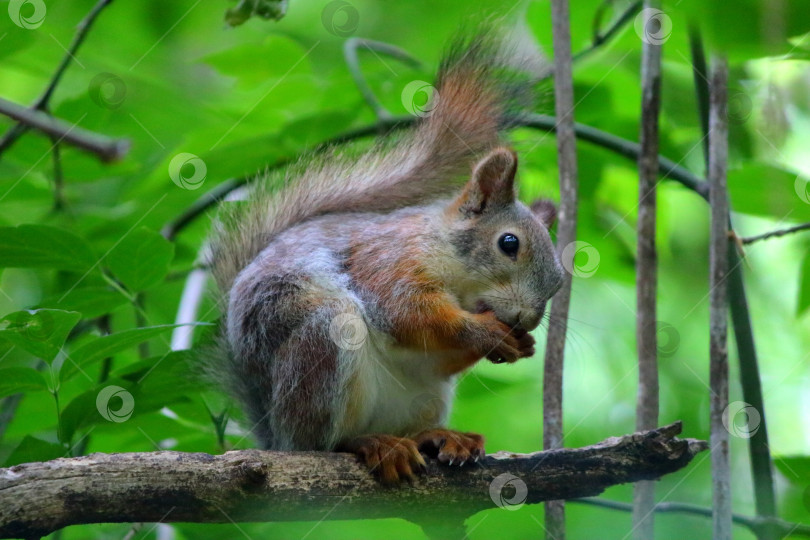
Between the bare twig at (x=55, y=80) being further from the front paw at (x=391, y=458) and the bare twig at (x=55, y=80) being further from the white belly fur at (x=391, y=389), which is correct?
the front paw at (x=391, y=458)

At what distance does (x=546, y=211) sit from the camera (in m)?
3.04

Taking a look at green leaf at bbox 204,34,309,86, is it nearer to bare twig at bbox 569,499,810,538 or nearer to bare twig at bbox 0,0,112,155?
bare twig at bbox 0,0,112,155

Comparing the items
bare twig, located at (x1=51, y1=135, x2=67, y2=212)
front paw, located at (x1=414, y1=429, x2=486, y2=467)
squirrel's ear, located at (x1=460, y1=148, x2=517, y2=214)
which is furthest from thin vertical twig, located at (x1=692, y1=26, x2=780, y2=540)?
bare twig, located at (x1=51, y1=135, x2=67, y2=212)

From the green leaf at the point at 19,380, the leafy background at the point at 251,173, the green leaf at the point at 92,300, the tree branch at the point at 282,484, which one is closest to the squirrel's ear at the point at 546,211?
the leafy background at the point at 251,173

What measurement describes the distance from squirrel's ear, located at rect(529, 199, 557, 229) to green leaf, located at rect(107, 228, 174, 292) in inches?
56.2

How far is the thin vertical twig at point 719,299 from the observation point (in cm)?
205

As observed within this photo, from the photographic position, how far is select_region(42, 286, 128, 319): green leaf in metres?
2.25

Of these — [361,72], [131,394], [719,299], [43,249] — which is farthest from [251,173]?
[719,299]

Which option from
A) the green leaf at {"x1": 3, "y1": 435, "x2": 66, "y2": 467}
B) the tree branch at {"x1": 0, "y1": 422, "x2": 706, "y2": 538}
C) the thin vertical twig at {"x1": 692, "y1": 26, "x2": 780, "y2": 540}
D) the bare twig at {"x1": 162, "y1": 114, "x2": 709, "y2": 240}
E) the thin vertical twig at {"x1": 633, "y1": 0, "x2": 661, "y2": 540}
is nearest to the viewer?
the tree branch at {"x1": 0, "y1": 422, "x2": 706, "y2": 538}

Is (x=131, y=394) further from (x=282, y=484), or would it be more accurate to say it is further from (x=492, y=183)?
(x=492, y=183)

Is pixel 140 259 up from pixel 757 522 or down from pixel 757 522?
up

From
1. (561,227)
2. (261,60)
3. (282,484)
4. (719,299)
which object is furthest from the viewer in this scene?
(261,60)

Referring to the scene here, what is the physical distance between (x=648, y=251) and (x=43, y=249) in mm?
1746

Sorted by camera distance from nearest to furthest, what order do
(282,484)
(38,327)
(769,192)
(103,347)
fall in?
(38,327) < (103,347) < (282,484) < (769,192)
